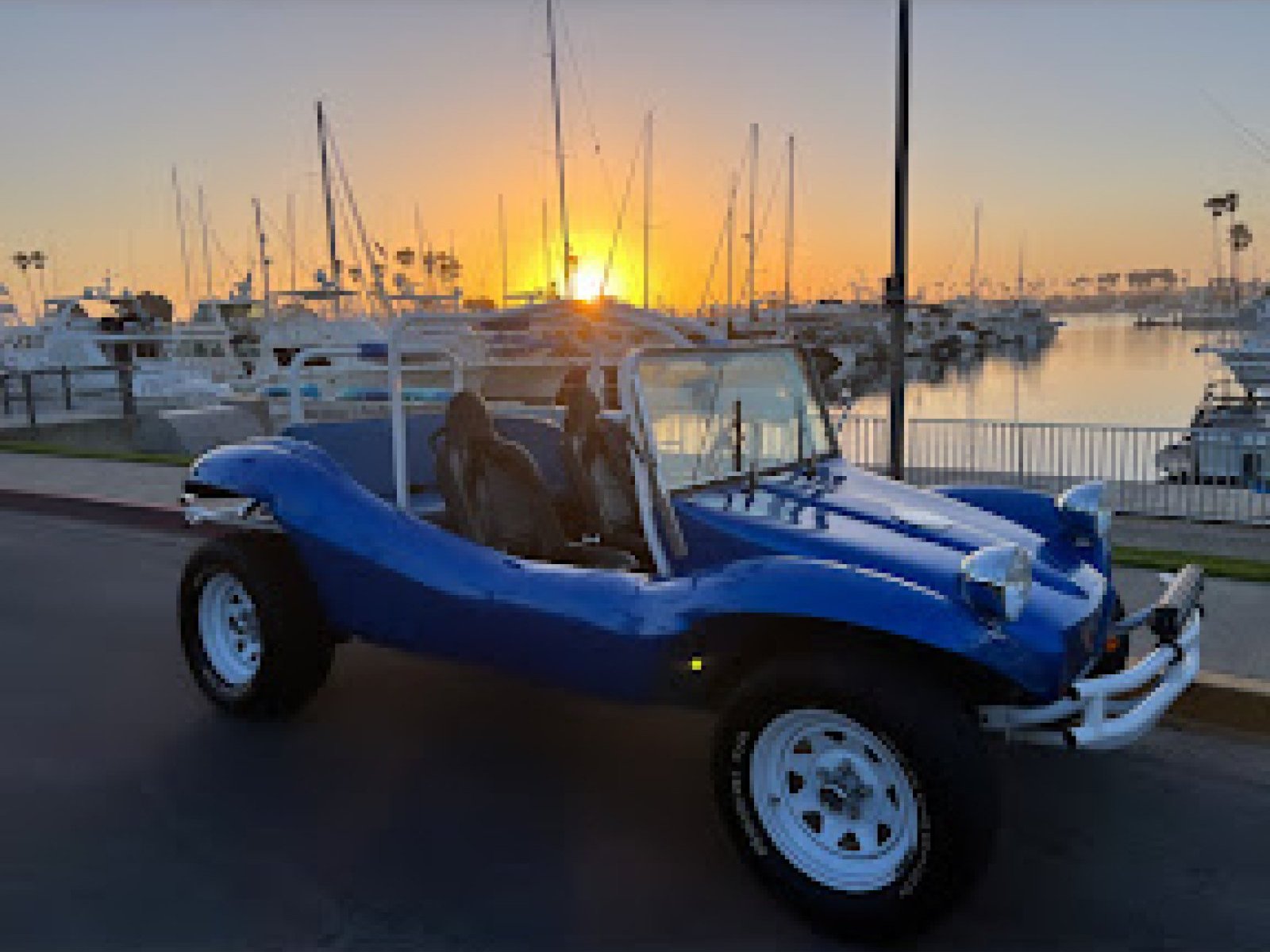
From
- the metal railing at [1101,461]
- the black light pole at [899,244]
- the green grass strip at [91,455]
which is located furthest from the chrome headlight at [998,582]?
the green grass strip at [91,455]

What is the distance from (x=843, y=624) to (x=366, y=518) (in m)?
2.03

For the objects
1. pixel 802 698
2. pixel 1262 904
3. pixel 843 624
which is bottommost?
pixel 1262 904

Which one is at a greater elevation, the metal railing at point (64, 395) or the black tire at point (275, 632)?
the metal railing at point (64, 395)

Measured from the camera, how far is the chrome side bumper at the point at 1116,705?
9.70 ft

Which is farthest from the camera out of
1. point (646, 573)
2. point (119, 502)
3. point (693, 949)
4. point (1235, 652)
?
point (119, 502)

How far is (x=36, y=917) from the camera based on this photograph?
121 inches

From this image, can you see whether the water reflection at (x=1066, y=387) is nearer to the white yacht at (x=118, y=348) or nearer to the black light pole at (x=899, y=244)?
the black light pole at (x=899, y=244)

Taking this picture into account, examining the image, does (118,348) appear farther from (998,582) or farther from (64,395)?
(998,582)

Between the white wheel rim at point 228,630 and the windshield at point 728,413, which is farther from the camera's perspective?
the white wheel rim at point 228,630

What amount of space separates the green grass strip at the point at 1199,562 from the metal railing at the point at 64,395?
58.5ft

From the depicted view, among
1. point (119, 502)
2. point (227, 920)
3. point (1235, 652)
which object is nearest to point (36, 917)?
point (227, 920)

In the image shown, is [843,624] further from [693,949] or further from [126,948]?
[126,948]

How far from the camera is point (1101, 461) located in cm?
980

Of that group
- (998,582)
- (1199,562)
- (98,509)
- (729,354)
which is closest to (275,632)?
(729,354)
